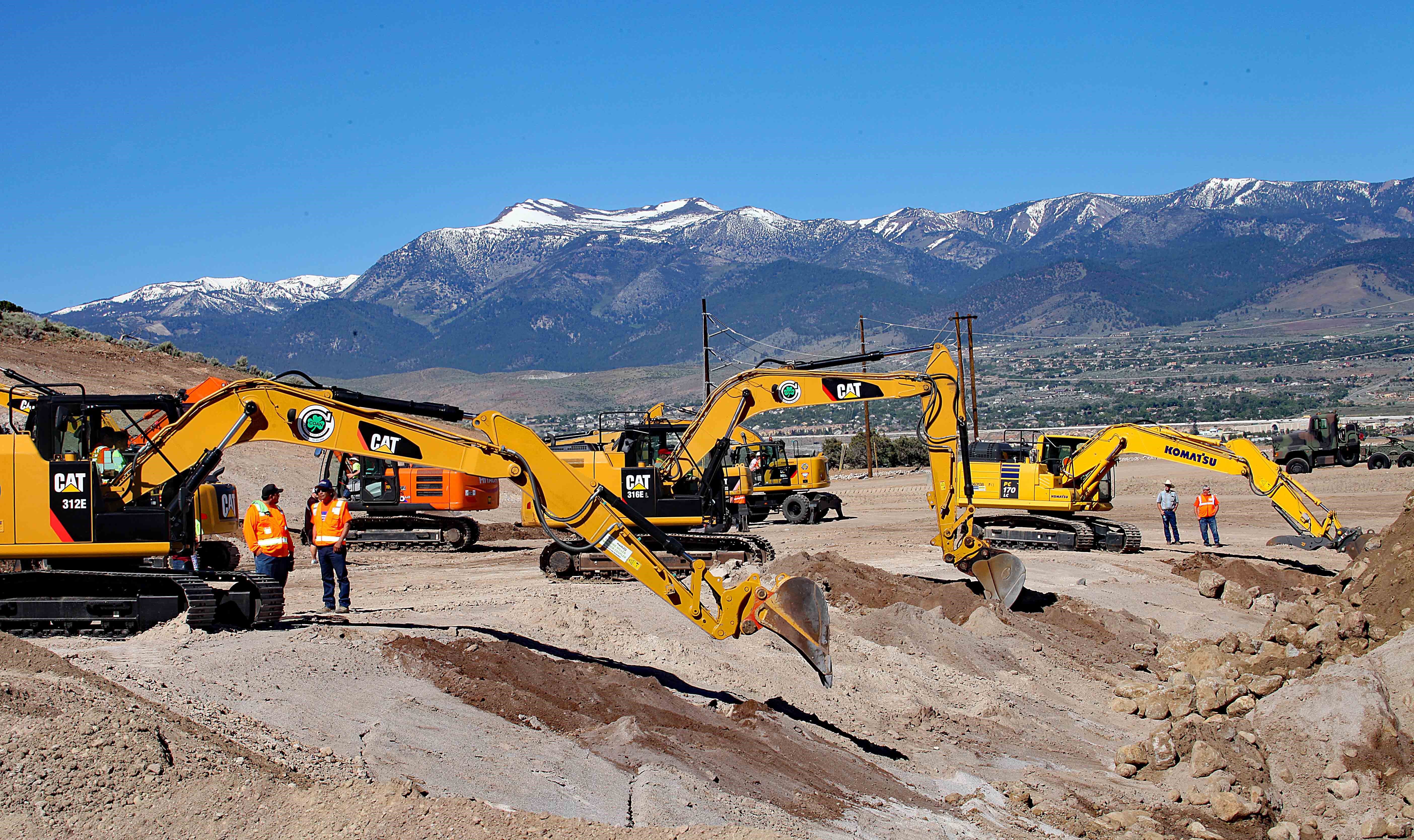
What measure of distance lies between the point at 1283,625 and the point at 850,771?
332 inches

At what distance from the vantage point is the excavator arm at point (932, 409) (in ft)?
59.1

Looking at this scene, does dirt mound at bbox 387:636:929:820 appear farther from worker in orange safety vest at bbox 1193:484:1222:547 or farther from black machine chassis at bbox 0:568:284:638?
worker in orange safety vest at bbox 1193:484:1222:547

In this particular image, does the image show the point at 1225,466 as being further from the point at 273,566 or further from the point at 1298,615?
the point at 273,566

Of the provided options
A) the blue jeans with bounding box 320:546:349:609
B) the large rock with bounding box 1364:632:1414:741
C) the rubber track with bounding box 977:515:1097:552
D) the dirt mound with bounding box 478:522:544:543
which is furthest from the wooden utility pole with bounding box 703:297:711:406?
the large rock with bounding box 1364:632:1414:741

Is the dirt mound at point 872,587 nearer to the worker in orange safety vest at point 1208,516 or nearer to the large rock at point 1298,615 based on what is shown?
the large rock at point 1298,615

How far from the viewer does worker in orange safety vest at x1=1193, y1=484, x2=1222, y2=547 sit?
2720 centimetres

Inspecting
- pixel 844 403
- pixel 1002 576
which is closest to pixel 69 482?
pixel 844 403

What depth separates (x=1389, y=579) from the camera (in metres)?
15.4

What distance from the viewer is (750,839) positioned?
7.53 m

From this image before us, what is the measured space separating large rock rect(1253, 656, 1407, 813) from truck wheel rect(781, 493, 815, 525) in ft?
72.5

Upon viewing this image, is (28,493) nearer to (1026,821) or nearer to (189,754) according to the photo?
(189,754)

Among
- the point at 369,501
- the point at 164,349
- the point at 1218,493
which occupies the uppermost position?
the point at 164,349

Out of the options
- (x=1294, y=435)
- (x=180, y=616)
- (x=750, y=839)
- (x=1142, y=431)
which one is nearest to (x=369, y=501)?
(x=180, y=616)

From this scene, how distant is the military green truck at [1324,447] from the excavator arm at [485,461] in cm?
4678
